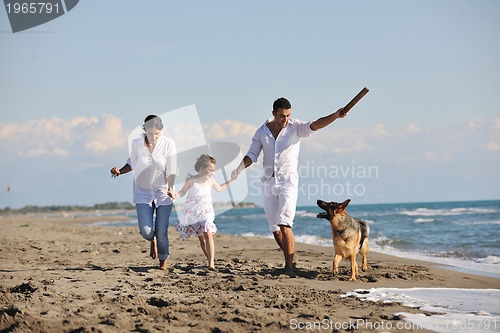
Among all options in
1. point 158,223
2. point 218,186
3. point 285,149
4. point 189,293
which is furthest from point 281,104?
point 189,293

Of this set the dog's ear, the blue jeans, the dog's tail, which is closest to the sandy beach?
the blue jeans

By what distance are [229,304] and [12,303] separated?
2081 mm

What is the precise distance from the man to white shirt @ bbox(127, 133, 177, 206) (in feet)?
3.44

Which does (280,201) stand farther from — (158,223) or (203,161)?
(158,223)

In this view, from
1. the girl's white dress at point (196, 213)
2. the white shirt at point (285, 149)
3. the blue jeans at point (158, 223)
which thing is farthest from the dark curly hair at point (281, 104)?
the blue jeans at point (158, 223)

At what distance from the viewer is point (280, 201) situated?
24.7 ft

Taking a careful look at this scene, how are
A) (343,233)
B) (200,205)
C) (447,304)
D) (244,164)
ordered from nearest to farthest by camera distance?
(447,304) < (343,233) < (244,164) < (200,205)

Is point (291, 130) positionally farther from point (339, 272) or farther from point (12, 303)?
point (12, 303)

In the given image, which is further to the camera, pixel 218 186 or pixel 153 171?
pixel 218 186

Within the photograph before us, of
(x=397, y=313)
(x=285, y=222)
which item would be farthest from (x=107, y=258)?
(x=397, y=313)

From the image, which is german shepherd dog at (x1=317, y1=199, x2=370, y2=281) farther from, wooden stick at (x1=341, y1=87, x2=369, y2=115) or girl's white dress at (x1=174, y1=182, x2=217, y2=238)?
girl's white dress at (x1=174, y1=182, x2=217, y2=238)

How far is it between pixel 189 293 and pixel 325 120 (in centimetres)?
278

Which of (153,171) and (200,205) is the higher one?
(153,171)

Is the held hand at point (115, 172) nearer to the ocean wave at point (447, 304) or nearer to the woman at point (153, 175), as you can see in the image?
the woman at point (153, 175)
